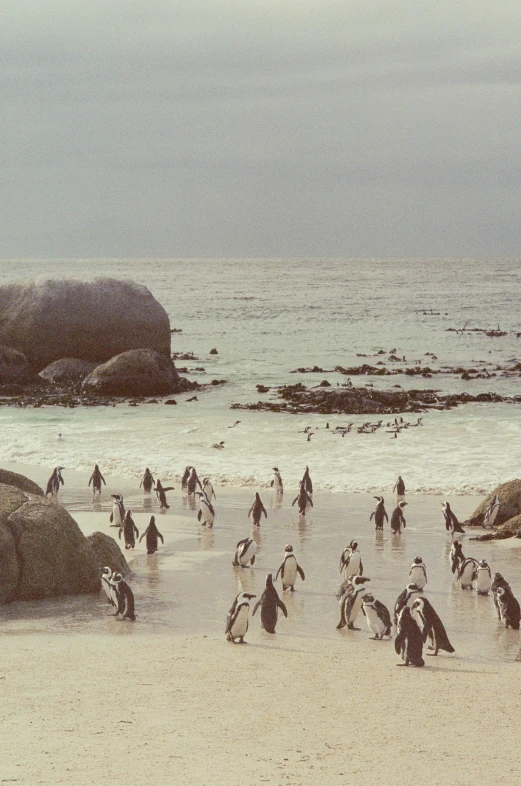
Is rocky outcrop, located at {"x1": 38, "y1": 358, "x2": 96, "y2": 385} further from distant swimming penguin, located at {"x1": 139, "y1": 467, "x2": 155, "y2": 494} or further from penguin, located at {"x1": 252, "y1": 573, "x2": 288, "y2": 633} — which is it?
penguin, located at {"x1": 252, "y1": 573, "x2": 288, "y2": 633}

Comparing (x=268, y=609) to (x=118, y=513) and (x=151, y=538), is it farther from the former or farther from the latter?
(x=118, y=513)

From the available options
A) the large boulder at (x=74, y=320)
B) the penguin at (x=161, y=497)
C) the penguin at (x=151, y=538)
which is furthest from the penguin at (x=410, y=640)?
the large boulder at (x=74, y=320)

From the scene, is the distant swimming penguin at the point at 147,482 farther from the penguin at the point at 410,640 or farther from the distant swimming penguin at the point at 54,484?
the penguin at the point at 410,640

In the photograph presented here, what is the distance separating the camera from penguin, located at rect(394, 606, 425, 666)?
8.05 m

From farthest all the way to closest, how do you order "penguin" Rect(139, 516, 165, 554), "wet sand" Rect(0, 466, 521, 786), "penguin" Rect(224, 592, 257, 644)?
1. "penguin" Rect(139, 516, 165, 554)
2. "penguin" Rect(224, 592, 257, 644)
3. "wet sand" Rect(0, 466, 521, 786)

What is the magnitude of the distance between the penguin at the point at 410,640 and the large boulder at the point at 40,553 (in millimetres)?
3288

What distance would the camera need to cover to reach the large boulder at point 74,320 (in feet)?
96.6

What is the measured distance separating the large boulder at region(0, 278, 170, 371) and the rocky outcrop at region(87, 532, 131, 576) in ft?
63.3

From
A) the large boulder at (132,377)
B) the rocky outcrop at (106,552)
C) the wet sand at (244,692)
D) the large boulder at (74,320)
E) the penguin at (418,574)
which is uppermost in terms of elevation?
the large boulder at (74,320)

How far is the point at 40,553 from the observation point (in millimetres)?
9773

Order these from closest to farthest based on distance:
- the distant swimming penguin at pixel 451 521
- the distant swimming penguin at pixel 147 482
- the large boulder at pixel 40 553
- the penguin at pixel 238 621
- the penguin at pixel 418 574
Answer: the penguin at pixel 238 621, the large boulder at pixel 40 553, the penguin at pixel 418 574, the distant swimming penguin at pixel 451 521, the distant swimming penguin at pixel 147 482

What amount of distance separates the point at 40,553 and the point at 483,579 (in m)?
Result: 4.27

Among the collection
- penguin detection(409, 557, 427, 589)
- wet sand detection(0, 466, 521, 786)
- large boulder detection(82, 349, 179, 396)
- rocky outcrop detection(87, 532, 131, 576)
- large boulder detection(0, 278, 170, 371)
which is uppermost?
large boulder detection(0, 278, 170, 371)

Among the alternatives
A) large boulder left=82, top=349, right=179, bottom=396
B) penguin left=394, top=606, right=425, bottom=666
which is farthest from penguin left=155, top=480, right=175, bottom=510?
large boulder left=82, top=349, right=179, bottom=396
